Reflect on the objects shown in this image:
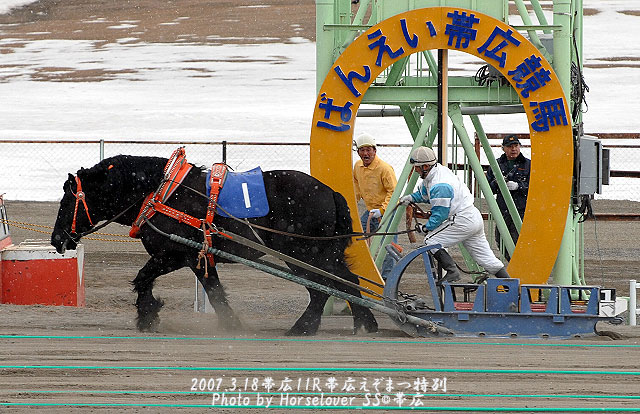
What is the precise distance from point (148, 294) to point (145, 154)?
12.6 m

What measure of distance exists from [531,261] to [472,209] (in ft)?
4.43

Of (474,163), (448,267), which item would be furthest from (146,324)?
(474,163)

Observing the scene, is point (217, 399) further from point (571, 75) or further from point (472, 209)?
point (571, 75)

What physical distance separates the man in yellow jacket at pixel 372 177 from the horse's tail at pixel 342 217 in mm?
1279

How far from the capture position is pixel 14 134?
2569 centimetres

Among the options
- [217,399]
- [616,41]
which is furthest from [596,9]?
[217,399]

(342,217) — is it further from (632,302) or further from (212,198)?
(632,302)

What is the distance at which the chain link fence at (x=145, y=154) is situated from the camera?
66.7 ft

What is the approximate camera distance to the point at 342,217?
988cm

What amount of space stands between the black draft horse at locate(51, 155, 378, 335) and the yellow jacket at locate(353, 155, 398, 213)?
4.99ft

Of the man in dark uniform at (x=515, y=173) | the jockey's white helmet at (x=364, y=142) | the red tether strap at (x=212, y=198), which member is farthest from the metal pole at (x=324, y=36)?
the man in dark uniform at (x=515, y=173)

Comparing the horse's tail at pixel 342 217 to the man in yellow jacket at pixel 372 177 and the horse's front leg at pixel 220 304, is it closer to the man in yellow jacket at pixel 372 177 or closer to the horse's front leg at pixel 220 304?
the horse's front leg at pixel 220 304

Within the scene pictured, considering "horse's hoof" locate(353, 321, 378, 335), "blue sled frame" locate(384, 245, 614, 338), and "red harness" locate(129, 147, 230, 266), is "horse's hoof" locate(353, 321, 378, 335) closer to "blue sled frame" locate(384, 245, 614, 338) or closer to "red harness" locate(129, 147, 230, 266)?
"blue sled frame" locate(384, 245, 614, 338)

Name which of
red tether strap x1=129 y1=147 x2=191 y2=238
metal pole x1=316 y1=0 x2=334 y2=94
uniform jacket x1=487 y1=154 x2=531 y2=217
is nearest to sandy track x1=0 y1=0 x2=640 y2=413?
red tether strap x1=129 y1=147 x2=191 y2=238
